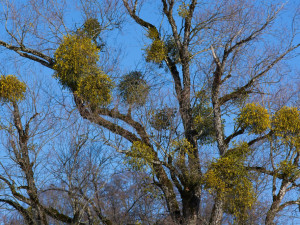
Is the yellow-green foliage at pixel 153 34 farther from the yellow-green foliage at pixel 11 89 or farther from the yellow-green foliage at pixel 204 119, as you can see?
the yellow-green foliage at pixel 11 89

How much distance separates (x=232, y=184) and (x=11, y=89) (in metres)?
5.87

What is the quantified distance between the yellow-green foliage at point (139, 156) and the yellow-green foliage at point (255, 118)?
2541 mm

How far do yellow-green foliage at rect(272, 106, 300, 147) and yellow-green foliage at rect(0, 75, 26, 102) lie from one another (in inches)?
251

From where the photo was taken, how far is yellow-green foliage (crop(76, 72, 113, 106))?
1241 cm

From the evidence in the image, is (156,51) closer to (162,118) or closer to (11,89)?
(162,118)

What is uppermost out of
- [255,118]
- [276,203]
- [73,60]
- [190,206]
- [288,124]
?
[73,60]

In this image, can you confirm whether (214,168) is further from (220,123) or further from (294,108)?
(294,108)

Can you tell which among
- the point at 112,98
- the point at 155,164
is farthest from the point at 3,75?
the point at 155,164

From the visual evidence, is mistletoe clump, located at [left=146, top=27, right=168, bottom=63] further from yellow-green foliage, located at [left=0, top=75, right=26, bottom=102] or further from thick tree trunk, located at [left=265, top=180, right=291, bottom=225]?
thick tree trunk, located at [left=265, top=180, right=291, bottom=225]

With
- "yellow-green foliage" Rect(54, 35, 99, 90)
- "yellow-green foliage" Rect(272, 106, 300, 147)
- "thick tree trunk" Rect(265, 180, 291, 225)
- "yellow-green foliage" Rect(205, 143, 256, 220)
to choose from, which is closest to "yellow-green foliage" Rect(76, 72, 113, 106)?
"yellow-green foliage" Rect(54, 35, 99, 90)

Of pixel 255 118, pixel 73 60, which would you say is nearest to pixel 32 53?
pixel 73 60

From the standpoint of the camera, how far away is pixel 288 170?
38.2 feet

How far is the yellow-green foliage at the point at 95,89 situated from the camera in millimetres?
12411

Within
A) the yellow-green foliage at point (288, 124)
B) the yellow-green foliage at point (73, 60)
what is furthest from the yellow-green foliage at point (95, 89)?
the yellow-green foliage at point (288, 124)
